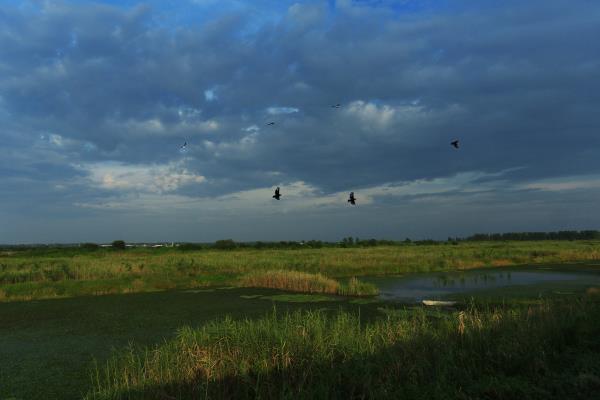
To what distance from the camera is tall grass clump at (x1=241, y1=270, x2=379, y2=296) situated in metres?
18.1

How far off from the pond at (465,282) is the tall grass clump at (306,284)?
0.97m

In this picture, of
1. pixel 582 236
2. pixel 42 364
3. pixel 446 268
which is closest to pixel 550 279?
pixel 446 268

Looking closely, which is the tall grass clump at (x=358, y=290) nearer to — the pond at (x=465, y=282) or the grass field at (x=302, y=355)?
the pond at (x=465, y=282)

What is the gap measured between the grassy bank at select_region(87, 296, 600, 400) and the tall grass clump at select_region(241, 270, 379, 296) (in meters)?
10.7

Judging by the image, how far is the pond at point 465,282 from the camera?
1867 centimetres

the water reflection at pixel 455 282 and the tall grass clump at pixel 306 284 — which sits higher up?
the tall grass clump at pixel 306 284

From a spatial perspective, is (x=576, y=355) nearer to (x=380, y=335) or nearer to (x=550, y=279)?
(x=380, y=335)

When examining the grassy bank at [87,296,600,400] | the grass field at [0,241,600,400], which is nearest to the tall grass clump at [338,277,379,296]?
the grass field at [0,241,600,400]

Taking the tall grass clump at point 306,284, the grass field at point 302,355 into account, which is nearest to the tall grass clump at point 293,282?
the tall grass clump at point 306,284

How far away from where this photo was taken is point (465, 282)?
75.3ft

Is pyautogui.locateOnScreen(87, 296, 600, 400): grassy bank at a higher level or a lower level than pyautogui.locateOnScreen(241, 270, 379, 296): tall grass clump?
higher

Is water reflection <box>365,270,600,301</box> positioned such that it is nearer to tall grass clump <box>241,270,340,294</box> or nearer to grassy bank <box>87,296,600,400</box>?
tall grass clump <box>241,270,340,294</box>

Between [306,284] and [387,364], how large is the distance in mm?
13836

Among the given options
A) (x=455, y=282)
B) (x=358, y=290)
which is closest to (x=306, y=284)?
(x=358, y=290)
